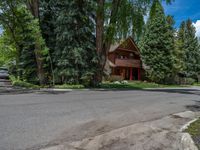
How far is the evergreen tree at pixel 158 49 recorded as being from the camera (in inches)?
1512

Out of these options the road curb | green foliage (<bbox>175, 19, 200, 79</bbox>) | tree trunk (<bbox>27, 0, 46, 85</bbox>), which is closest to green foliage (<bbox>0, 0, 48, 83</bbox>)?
tree trunk (<bbox>27, 0, 46, 85</bbox>)

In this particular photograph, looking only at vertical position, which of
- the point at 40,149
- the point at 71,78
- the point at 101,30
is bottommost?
the point at 40,149

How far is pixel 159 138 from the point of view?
18.8ft

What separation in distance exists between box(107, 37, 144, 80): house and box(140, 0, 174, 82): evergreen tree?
2073 mm

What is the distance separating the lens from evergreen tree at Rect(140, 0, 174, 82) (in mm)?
38406

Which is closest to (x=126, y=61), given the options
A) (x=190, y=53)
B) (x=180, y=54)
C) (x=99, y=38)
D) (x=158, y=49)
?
(x=158, y=49)

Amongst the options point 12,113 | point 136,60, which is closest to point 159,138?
point 12,113

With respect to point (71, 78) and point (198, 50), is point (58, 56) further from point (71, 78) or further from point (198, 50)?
point (198, 50)

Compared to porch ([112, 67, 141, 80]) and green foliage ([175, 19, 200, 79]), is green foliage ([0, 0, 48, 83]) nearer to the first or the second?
porch ([112, 67, 141, 80])

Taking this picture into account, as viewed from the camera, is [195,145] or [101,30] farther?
[101,30]

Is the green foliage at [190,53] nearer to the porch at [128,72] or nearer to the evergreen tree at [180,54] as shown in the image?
the evergreen tree at [180,54]

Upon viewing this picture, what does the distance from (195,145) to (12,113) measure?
5.65 metres

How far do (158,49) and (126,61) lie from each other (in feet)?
18.1

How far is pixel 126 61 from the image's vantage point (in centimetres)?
4028
